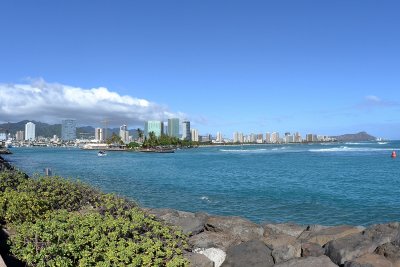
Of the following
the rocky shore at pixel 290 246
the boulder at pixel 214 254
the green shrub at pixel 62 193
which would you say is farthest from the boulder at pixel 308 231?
the green shrub at pixel 62 193

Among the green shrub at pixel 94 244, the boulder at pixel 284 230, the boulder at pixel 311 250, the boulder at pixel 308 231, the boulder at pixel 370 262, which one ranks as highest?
the green shrub at pixel 94 244

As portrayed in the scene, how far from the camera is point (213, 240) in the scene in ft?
36.2

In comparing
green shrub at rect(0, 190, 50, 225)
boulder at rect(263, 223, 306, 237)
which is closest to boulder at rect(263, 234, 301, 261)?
boulder at rect(263, 223, 306, 237)

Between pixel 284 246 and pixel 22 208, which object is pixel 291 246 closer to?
pixel 284 246

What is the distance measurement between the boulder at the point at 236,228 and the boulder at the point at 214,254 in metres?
2.00

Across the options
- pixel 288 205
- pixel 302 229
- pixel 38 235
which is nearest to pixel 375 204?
pixel 288 205

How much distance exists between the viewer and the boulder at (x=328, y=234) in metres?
10.8

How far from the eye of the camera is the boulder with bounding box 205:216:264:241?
39.0ft

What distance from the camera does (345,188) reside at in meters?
35.1

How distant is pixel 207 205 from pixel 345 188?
16013 millimetres

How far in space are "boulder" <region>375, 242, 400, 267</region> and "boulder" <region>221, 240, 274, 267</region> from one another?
2518mm

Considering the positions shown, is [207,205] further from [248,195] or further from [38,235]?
[38,235]

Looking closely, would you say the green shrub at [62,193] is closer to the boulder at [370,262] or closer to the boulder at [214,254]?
the boulder at [214,254]

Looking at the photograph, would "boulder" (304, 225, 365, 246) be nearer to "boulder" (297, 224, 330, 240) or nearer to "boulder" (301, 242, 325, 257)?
"boulder" (297, 224, 330, 240)
